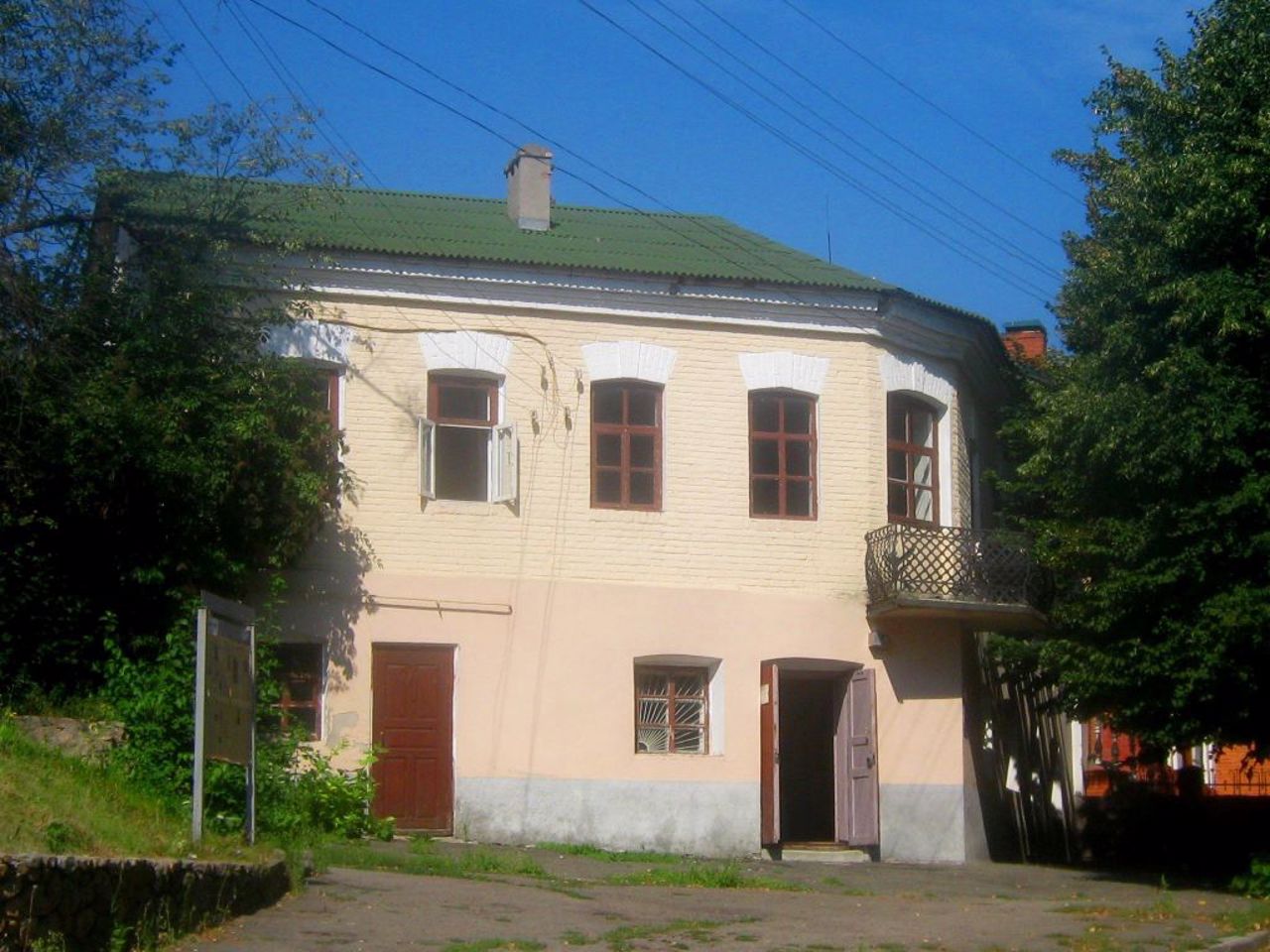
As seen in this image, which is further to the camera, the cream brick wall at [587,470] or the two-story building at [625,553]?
the cream brick wall at [587,470]

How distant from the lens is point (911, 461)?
20.7 metres

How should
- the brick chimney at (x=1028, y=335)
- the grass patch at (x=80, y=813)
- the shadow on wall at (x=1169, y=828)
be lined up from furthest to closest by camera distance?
the brick chimney at (x=1028, y=335) < the shadow on wall at (x=1169, y=828) < the grass patch at (x=80, y=813)

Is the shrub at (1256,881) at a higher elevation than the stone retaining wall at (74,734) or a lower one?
lower

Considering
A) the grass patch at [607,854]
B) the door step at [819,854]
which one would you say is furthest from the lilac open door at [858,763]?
the grass patch at [607,854]

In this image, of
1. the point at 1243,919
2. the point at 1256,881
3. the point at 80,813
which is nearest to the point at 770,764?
the point at 1256,881

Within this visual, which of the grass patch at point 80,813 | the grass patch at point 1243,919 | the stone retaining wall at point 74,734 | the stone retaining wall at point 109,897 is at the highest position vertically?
the stone retaining wall at point 74,734

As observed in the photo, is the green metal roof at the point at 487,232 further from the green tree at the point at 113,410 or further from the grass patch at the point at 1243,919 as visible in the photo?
the grass patch at the point at 1243,919

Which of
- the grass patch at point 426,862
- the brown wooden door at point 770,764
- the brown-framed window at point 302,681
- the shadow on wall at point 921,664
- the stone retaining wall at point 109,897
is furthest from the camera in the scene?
the shadow on wall at point 921,664

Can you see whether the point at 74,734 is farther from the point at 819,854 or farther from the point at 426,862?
the point at 819,854

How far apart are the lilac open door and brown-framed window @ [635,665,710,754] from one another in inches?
67.1

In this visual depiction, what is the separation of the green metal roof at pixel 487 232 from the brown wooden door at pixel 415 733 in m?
4.54

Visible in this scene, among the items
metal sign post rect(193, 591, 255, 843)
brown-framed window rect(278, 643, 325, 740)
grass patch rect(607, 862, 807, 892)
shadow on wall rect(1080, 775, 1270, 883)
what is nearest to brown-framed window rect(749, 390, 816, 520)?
grass patch rect(607, 862, 807, 892)

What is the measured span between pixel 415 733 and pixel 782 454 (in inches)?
210

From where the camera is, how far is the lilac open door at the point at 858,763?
19.1m
